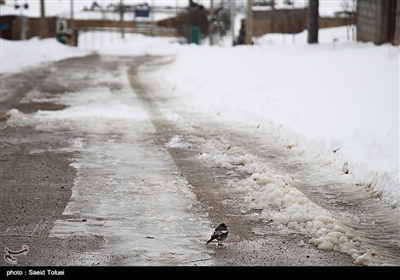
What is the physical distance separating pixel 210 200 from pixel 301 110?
6.59 meters

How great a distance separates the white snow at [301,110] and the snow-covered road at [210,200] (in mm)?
43

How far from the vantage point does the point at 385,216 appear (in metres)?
7.25

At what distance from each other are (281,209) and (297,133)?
4.41 metres

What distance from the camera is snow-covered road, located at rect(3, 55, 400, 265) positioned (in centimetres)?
625

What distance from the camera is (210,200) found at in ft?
26.5

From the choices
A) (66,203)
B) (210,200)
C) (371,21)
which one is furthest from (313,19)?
(66,203)

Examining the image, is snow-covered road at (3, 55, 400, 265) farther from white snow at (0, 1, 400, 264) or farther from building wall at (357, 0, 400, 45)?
building wall at (357, 0, 400, 45)

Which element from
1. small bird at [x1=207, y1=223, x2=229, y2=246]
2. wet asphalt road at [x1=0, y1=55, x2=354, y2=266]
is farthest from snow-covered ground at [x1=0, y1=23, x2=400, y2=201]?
small bird at [x1=207, y1=223, x2=229, y2=246]

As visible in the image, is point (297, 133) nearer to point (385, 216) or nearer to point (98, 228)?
point (385, 216)

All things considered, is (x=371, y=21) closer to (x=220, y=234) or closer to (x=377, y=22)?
(x=377, y=22)

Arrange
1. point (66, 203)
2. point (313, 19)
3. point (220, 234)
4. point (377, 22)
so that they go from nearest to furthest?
point (220, 234)
point (66, 203)
point (377, 22)
point (313, 19)

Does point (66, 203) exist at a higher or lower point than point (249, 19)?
lower
